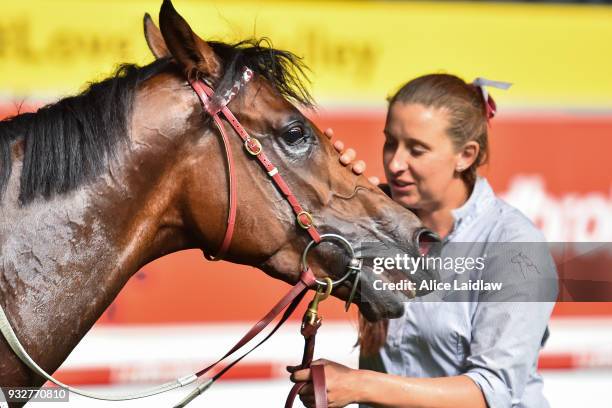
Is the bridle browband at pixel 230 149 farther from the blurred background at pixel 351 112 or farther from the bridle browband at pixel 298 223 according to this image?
the blurred background at pixel 351 112

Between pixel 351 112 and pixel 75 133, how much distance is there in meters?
2.99

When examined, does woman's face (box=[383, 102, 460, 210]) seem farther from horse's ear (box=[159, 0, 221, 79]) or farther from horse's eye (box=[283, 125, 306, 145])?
horse's ear (box=[159, 0, 221, 79])

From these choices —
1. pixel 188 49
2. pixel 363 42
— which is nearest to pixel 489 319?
pixel 188 49

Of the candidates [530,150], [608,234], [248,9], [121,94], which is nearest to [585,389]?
[608,234]

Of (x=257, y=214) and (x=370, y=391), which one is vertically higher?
(x=257, y=214)

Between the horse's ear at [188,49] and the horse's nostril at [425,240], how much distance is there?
0.76 metres

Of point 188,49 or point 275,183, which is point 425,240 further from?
point 188,49

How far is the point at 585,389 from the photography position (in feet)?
17.7

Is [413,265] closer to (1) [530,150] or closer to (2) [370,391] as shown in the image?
(2) [370,391]

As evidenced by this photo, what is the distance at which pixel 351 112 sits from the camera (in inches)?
201

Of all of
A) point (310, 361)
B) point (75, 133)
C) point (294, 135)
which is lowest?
point (310, 361)

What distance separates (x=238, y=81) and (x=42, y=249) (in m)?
0.72

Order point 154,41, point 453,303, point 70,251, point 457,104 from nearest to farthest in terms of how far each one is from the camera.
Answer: point 70,251 < point 453,303 < point 154,41 < point 457,104

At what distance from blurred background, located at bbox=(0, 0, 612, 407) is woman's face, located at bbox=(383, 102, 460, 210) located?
1.87 metres
